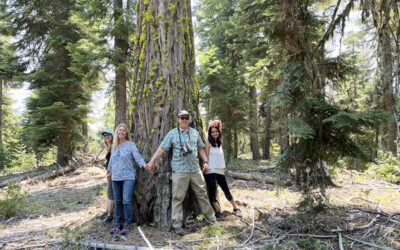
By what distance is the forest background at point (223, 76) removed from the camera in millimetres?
3797

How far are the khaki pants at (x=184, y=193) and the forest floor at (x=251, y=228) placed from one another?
212 mm

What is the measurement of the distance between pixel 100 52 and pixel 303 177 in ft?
28.5

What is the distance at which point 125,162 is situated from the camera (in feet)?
14.2

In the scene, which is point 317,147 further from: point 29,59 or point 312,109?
point 29,59

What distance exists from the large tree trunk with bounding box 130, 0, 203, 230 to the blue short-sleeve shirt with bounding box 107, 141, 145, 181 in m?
0.26

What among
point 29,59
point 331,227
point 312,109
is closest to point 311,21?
point 312,109

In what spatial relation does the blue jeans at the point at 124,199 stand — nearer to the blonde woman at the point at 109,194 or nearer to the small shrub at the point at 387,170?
the blonde woman at the point at 109,194

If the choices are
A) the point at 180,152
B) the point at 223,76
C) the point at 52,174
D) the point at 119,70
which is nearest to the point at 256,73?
the point at 223,76

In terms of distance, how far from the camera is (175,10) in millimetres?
4812

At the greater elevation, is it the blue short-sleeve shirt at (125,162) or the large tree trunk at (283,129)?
the large tree trunk at (283,129)

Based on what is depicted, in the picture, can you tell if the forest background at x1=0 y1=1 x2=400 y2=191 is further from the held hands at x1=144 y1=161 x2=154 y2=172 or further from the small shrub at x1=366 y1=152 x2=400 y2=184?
the held hands at x1=144 y1=161 x2=154 y2=172

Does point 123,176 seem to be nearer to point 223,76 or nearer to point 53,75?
point 223,76

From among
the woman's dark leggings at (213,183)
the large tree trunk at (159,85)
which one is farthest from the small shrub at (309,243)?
the large tree trunk at (159,85)

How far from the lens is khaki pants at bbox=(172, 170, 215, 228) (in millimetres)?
4156
